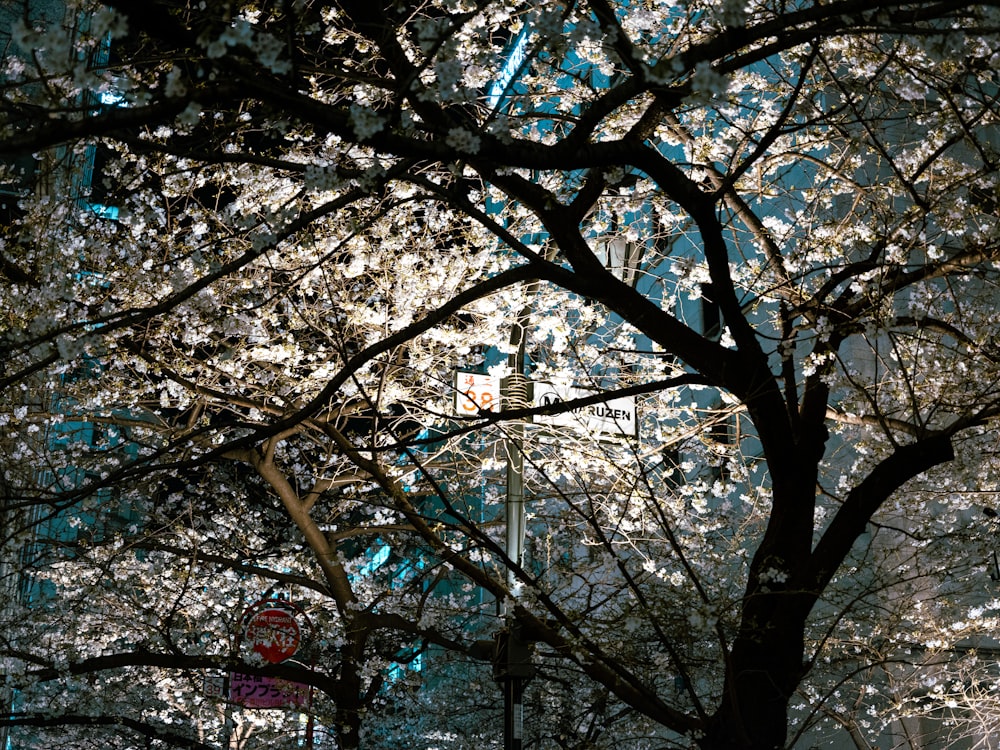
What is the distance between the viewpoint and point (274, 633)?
A: 9.16 metres

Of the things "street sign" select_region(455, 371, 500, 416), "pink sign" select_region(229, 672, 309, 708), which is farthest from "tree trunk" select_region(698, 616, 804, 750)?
"pink sign" select_region(229, 672, 309, 708)

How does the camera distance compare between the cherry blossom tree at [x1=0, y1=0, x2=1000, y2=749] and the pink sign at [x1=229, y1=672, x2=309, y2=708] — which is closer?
the cherry blossom tree at [x1=0, y1=0, x2=1000, y2=749]

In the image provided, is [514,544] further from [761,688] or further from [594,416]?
[761,688]

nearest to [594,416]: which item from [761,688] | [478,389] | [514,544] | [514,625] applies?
[478,389]

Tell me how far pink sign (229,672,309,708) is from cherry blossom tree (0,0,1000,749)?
0.34m

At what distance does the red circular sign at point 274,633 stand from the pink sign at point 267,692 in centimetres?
26

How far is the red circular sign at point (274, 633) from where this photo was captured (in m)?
9.04

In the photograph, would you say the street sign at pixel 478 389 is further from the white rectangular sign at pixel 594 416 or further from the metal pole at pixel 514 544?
the white rectangular sign at pixel 594 416

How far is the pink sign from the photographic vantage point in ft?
30.2

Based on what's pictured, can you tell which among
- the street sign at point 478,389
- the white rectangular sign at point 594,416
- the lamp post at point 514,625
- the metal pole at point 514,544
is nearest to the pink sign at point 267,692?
the metal pole at point 514,544

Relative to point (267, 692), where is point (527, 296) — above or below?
above

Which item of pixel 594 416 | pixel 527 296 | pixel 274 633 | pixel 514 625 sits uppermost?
pixel 527 296

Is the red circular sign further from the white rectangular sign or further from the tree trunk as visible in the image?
the tree trunk

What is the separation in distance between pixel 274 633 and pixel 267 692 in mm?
1534
